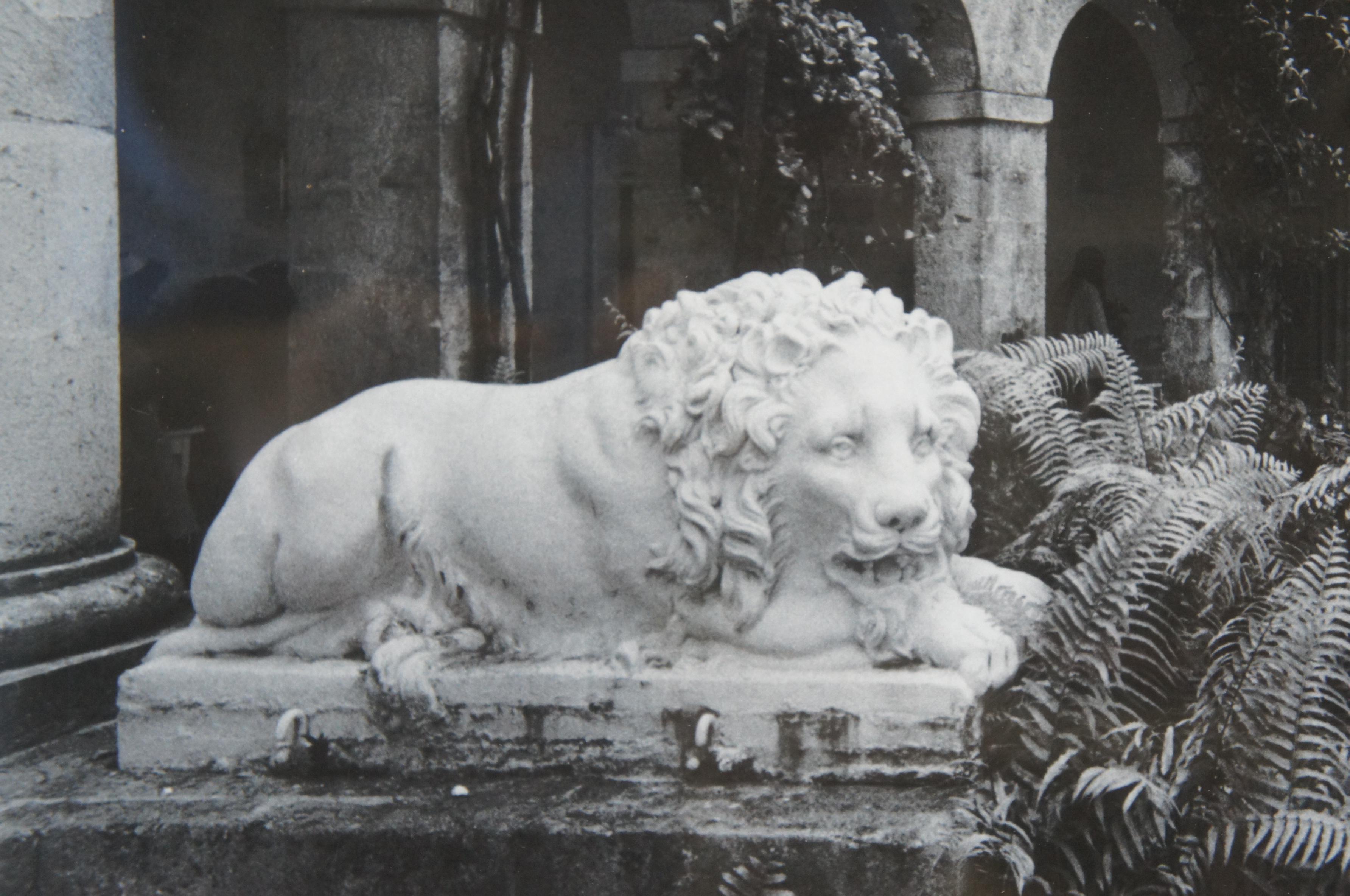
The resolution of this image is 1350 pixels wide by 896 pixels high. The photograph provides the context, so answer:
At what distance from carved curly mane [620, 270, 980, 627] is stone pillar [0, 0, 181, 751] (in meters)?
1.55

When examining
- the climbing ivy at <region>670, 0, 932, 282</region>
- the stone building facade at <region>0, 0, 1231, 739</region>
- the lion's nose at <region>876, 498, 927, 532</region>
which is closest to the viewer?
the lion's nose at <region>876, 498, 927, 532</region>

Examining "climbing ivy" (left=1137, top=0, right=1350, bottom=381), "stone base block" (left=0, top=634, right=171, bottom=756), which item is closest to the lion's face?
"stone base block" (left=0, top=634, right=171, bottom=756)

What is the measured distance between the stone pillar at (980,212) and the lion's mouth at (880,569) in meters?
5.19

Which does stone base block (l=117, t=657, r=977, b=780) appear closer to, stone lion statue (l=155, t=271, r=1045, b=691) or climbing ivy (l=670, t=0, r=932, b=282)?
stone lion statue (l=155, t=271, r=1045, b=691)

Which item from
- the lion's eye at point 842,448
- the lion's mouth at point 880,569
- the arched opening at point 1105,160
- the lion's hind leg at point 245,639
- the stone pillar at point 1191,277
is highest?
the arched opening at point 1105,160

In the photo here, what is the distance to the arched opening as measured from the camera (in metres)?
12.0

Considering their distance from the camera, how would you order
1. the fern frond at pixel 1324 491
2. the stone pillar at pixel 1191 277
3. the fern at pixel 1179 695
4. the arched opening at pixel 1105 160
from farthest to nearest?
the arched opening at pixel 1105 160
the stone pillar at pixel 1191 277
the fern frond at pixel 1324 491
the fern at pixel 1179 695

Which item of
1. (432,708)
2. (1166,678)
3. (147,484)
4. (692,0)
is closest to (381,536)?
(432,708)

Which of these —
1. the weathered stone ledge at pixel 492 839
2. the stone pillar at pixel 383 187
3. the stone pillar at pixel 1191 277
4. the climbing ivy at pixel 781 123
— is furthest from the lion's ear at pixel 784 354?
the stone pillar at pixel 1191 277

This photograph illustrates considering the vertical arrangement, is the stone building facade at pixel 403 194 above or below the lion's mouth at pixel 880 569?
above

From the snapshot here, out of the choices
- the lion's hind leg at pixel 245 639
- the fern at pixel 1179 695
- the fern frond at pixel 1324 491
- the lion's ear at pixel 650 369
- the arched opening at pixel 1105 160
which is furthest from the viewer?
the arched opening at pixel 1105 160

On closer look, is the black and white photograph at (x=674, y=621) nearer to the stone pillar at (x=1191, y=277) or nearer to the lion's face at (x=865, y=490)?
the lion's face at (x=865, y=490)

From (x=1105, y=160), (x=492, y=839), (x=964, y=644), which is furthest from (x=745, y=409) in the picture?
(x=1105, y=160)

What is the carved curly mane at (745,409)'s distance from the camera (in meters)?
2.67
